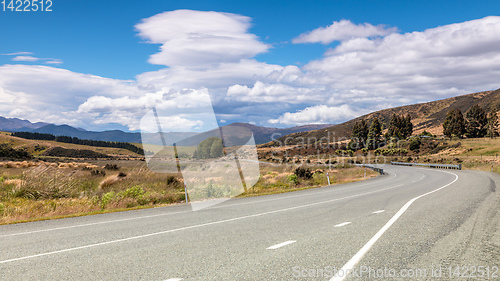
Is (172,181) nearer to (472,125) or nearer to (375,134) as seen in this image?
(375,134)

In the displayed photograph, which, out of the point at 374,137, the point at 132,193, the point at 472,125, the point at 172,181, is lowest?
the point at 172,181

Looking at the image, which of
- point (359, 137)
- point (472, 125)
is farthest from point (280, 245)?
point (472, 125)

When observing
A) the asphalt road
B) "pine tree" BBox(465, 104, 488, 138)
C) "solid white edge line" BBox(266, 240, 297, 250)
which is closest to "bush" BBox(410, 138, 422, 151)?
"pine tree" BBox(465, 104, 488, 138)

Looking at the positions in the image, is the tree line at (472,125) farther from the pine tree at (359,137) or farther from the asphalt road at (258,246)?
the asphalt road at (258,246)

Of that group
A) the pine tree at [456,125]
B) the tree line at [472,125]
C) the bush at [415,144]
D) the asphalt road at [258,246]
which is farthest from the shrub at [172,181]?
the tree line at [472,125]

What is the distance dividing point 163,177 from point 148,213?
14.2m

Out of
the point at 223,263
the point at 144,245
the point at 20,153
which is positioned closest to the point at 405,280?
the point at 223,263

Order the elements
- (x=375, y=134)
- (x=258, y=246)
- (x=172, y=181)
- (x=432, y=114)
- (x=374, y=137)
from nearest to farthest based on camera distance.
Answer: (x=258, y=246), (x=172, y=181), (x=374, y=137), (x=375, y=134), (x=432, y=114)

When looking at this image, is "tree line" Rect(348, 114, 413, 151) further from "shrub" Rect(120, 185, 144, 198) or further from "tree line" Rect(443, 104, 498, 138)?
"shrub" Rect(120, 185, 144, 198)

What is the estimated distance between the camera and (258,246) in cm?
643

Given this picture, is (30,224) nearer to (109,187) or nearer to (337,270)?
(337,270)

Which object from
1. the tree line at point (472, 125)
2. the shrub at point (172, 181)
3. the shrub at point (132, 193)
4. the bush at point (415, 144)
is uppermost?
the tree line at point (472, 125)

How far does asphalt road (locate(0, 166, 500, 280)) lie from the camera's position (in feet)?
16.5

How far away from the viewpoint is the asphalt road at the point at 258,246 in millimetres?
5039
